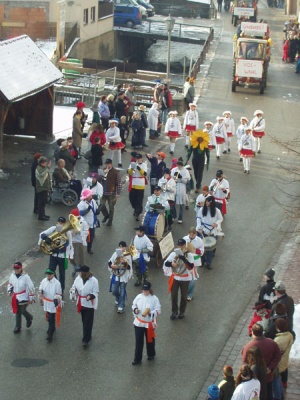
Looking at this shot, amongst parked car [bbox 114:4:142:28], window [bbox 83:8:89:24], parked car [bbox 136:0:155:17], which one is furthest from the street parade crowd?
parked car [bbox 136:0:155:17]

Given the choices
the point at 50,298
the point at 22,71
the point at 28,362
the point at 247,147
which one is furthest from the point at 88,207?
the point at 22,71

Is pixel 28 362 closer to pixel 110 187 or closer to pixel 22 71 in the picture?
pixel 110 187

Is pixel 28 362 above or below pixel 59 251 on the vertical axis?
below

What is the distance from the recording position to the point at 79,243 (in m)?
17.6

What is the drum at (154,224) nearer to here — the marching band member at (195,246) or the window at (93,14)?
the marching band member at (195,246)

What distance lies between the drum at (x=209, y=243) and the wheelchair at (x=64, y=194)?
4277 millimetres

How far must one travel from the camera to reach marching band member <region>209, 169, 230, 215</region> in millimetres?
20609

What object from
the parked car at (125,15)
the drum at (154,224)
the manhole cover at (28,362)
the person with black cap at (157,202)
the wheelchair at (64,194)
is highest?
the parked car at (125,15)

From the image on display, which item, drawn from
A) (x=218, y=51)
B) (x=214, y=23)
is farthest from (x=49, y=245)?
(x=214, y=23)

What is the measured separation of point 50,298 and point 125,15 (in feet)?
161

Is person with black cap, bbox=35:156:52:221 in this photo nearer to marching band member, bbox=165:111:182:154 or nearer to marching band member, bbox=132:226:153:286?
marching band member, bbox=132:226:153:286

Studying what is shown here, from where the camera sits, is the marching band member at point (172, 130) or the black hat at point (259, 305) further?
the marching band member at point (172, 130)

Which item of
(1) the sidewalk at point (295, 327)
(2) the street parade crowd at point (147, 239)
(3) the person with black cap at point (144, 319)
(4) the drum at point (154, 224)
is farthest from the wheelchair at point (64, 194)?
(3) the person with black cap at point (144, 319)

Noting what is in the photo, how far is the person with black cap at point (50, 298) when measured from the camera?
15.2m
